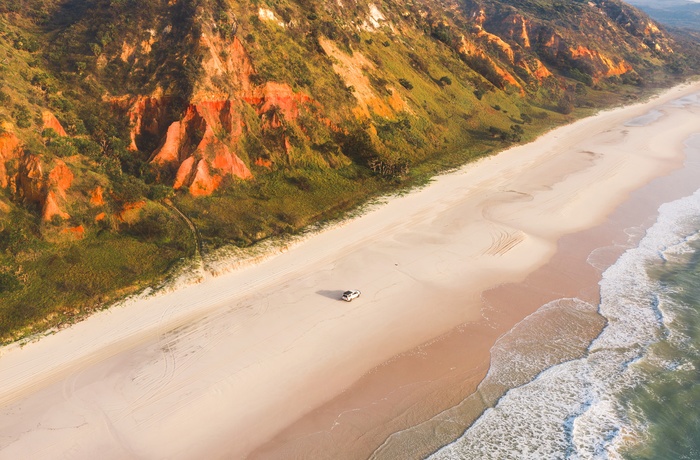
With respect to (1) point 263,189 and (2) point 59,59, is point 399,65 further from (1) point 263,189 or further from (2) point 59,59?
(2) point 59,59

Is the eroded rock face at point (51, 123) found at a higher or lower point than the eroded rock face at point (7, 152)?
higher

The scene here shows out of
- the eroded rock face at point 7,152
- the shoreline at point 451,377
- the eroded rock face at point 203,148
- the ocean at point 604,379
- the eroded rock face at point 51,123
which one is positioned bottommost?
the ocean at point 604,379

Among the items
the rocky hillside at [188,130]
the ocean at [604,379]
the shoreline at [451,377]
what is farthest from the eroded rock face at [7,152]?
the ocean at [604,379]

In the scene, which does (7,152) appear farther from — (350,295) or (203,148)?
(350,295)

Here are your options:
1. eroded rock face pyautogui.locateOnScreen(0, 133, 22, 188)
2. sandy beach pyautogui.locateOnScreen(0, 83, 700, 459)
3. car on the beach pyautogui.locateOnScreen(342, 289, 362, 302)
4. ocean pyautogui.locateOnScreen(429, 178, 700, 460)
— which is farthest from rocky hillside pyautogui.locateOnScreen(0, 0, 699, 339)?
ocean pyautogui.locateOnScreen(429, 178, 700, 460)

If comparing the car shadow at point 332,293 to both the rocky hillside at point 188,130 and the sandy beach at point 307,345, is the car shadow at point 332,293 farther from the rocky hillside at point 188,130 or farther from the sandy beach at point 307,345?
the rocky hillside at point 188,130

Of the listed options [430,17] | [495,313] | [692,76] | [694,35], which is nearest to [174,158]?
[495,313]
